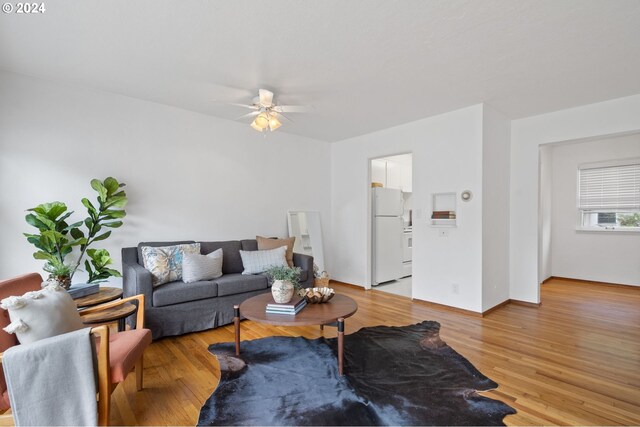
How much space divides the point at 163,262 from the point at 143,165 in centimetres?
129

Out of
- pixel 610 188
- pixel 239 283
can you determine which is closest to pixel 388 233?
pixel 239 283

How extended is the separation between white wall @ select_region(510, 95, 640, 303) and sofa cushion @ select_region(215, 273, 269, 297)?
11.5ft

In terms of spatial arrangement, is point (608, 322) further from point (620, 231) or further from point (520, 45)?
point (520, 45)

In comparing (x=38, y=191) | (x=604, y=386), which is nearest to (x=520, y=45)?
(x=604, y=386)

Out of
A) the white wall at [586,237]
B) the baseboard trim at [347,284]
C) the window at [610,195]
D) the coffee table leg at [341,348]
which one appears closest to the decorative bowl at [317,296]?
the coffee table leg at [341,348]

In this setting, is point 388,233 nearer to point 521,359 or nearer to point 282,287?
point 521,359

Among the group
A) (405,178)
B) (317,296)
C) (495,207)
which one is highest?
(405,178)

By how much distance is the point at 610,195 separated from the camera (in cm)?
534

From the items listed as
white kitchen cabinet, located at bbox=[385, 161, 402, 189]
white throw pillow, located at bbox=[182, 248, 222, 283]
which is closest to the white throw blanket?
white throw pillow, located at bbox=[182, 248, 222, 283]

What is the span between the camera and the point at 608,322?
348 cm

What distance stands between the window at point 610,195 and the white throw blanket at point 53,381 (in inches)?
292

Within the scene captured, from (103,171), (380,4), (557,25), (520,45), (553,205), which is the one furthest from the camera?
(553,205)

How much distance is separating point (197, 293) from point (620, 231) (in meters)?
6.85

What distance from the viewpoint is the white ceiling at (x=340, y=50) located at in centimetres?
201
